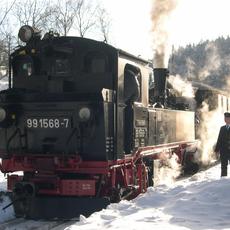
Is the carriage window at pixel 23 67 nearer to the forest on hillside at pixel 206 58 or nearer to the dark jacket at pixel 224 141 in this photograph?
the dark jacket at pixel 224 141

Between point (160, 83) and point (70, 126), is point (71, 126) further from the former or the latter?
point (160, 83)

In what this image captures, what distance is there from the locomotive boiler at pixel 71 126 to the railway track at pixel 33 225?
0.50 ft

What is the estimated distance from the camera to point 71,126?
28.4 ft

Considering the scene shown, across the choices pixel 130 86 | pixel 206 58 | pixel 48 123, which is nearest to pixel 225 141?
pixel 130 86

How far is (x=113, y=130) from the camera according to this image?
874 centimetres

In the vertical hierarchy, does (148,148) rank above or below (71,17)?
below

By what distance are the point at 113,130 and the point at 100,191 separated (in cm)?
114

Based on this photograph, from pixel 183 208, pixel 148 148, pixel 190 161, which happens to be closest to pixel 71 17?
pixel 190 161

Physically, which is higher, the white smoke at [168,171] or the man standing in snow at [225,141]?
the man standing in snow at [225,141]

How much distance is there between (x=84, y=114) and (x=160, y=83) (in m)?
5.28

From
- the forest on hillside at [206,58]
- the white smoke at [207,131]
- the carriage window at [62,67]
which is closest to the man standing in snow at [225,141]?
the carriage window at [62,67]

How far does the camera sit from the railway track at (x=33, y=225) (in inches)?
324

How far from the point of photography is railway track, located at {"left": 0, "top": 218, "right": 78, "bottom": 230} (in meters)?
8.23

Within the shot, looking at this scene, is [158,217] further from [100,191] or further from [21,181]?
[21,181]
